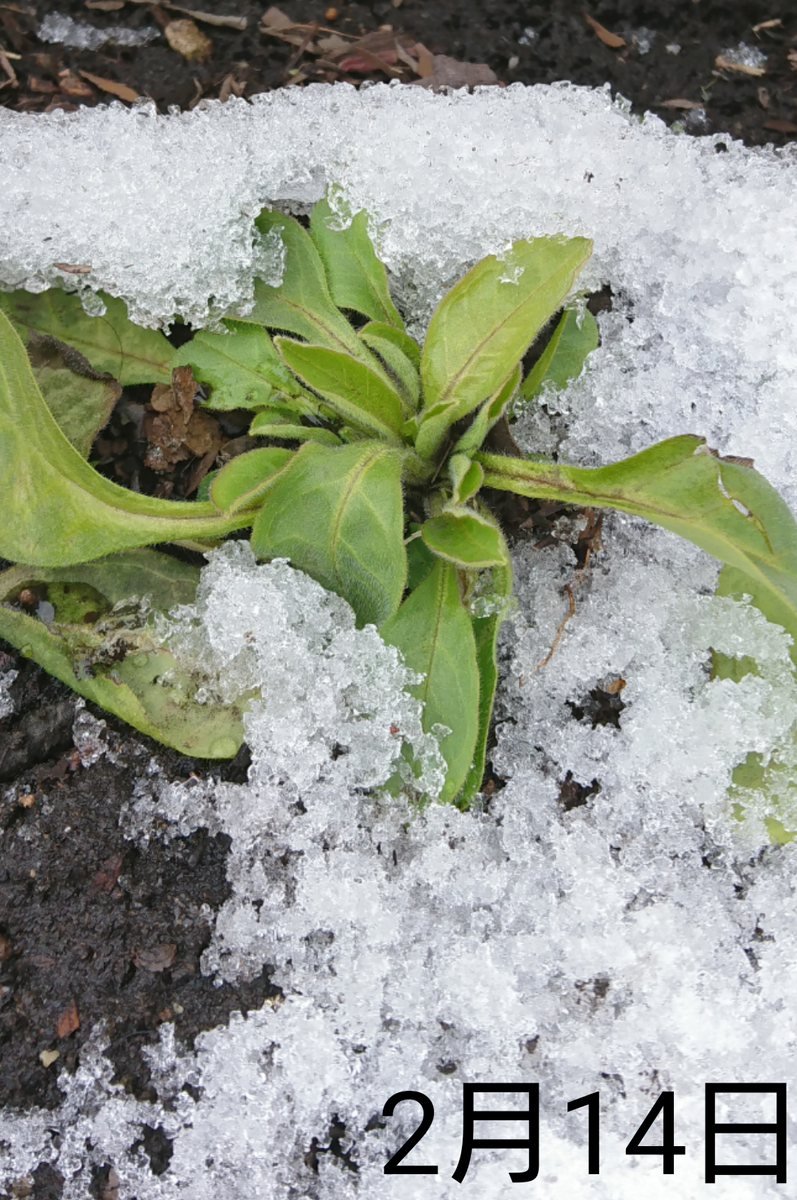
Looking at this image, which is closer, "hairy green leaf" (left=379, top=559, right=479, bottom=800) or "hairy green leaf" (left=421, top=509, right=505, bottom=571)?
"hairy green leaf" (left=421, top=509, right=505, bottom=571)

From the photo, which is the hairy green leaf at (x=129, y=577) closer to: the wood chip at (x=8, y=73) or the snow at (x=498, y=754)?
the snow at (x=498, y=754)

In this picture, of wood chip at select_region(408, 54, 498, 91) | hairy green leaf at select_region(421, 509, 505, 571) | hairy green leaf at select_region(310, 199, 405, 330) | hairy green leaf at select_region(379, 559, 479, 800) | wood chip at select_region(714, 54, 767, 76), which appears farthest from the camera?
wood chip at select_region(714, 54, 767, 76)

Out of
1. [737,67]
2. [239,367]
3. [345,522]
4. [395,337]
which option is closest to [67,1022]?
[345,522]

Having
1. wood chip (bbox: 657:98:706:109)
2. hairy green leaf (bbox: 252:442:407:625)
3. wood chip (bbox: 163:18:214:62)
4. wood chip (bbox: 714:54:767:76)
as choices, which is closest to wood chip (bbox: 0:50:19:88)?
wood chip (bbox: 163:18:214:62)

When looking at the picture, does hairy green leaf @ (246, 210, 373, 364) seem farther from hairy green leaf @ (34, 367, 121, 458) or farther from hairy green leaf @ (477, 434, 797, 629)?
hairy green leaf @ (477, 434, 797, 629)

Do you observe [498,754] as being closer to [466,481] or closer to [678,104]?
[466,481]
